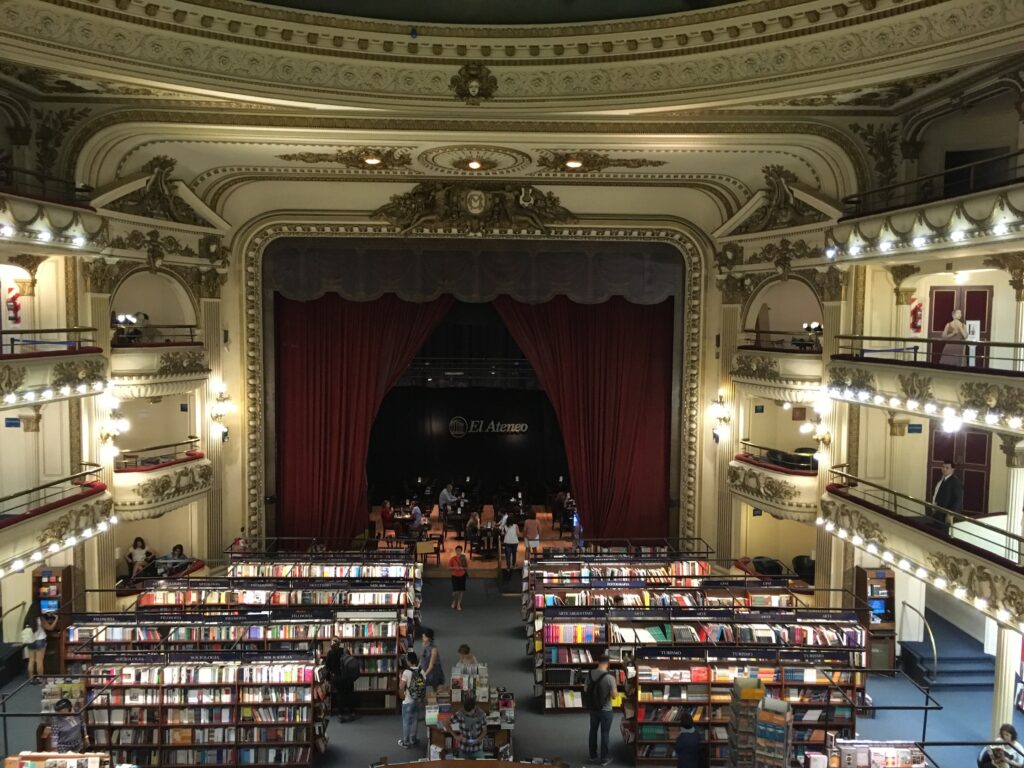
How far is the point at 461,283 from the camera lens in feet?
46.1

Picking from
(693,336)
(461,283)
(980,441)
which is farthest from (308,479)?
(980,441)

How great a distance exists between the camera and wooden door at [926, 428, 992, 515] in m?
11.5

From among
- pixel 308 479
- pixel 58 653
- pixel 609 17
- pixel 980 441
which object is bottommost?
pixel 58 653

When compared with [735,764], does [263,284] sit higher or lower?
higher

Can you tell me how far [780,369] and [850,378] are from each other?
5.11ft

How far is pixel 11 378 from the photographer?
28.5 feet

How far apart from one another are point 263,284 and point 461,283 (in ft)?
11.3

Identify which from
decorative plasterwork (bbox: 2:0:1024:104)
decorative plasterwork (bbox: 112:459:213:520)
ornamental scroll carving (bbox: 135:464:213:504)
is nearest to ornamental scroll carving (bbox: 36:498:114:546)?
decorative plasterwork (bbox: 112:459:213:520)

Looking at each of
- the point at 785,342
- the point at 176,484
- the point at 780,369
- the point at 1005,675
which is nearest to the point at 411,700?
the point at 176,484

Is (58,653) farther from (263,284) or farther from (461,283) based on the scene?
(461,283)

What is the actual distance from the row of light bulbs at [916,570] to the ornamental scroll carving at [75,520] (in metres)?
9.80

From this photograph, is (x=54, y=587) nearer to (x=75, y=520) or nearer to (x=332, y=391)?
(x=75, y=520)

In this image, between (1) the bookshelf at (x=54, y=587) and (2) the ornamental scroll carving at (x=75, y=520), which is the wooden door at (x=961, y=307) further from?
(1) the bookshelf at (x=54, y=587)

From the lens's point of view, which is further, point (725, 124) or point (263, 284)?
point (263, 284)
